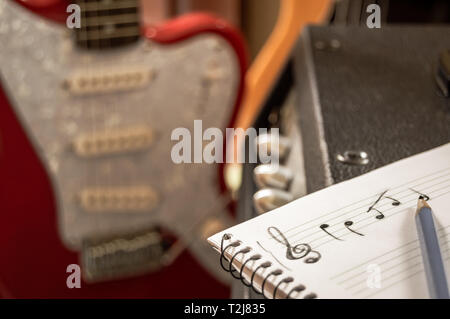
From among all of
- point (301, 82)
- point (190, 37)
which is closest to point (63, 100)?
point (190, 37)

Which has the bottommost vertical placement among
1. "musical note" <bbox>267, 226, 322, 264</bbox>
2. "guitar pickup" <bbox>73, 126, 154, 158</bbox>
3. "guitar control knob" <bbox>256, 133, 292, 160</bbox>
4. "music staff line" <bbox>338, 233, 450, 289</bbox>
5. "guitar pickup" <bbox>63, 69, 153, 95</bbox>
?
"music staff line" <bbox>338, 233, 450, 289</bbox>

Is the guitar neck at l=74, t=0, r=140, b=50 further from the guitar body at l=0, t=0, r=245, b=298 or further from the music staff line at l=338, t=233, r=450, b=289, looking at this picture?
the music staff line at l=338, t=233, r=450, b=289

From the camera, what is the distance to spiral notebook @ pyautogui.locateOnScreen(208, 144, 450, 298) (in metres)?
0.28

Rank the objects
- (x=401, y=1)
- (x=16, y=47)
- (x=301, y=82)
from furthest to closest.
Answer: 1. (x=401, y=1)
2. (x=16, y=47)
3. (x=301, y=82)

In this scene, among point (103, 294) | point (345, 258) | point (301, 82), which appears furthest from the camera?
point (103, 294)

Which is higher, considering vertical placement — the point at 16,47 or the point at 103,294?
the point at 16,47

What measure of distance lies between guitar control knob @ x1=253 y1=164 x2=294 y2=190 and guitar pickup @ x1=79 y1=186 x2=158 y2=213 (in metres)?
0.31

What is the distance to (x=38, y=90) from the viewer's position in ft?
2.27

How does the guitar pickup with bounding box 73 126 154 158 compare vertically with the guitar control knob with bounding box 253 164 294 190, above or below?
above

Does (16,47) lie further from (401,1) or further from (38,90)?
(401,1)

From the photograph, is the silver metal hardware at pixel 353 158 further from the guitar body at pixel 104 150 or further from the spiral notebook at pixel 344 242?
the guitar body at pixel 104 150

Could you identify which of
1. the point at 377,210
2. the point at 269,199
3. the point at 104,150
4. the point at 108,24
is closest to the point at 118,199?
the point at 104,150

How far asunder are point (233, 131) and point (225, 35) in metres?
0.13

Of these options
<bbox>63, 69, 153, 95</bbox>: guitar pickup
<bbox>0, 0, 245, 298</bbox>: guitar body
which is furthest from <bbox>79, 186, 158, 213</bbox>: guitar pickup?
<bbox>63, 69, 153, 95</bbox>: guitar pickup
